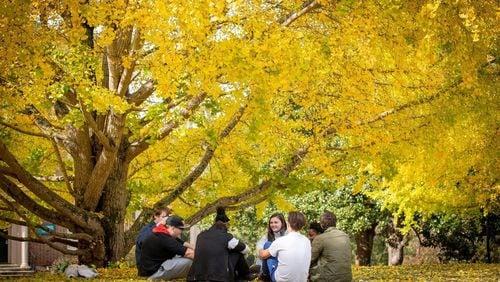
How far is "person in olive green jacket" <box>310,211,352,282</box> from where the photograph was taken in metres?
10.6

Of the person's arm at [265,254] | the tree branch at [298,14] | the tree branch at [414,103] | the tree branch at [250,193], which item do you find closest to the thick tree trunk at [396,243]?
the tree branch at [250,193]

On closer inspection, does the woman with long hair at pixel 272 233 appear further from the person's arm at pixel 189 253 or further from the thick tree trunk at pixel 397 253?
the thick tree trunk at pixel 397 253

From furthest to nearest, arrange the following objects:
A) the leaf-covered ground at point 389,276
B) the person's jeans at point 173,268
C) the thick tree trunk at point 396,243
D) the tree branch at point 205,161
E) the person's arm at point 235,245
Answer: the thick tree trunk at point 396,243 → the tree branch at point 205,161 → the leaf-covered ground at point 389,276 → the person's jeans at point 173,268 → the person's arm at point 235,245

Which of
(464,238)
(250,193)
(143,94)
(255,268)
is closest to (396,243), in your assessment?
(464,238)

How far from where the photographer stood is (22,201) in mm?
16781

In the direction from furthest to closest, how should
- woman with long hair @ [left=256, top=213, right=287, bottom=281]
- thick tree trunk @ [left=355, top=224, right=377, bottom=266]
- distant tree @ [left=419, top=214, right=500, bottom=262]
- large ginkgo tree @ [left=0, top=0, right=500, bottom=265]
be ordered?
thick tree trunk @ [left=355, top=224, right=377, bottom=266] < distant tree @ [left=419, top=214, right=500, bottom=262] < large ginkgo tree @ [left=0, top=0, right=500, bottom=265] < woman with long hair @ [left=256, top=213, right=287, bottom=281]

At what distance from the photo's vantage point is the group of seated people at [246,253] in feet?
32.2

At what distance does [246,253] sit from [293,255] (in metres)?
0.80

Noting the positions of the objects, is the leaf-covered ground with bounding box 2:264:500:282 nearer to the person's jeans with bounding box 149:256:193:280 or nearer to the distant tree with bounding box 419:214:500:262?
the person's jeans with bounding box 149:256:193:280

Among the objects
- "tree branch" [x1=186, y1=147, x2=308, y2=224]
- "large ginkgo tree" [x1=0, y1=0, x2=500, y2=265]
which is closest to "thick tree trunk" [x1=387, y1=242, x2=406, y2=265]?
"large ginkgo tree" [x1=0, y1=0, x2=500, y2=265]

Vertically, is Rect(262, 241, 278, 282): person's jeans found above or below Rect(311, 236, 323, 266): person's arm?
below

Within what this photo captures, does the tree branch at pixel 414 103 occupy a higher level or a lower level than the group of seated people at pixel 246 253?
higher

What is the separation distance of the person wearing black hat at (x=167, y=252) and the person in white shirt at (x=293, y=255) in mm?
1805

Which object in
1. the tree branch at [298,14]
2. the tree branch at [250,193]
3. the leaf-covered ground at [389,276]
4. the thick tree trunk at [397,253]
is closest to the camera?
the tree branch at [298,14]
